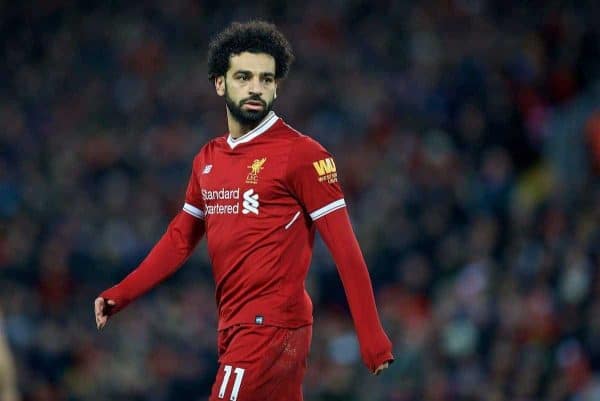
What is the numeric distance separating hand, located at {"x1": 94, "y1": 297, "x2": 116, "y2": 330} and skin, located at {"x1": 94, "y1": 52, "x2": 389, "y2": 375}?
98 cm

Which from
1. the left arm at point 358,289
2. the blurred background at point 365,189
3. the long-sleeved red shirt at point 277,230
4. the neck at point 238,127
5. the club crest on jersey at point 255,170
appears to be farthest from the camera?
the blurred background at point 365,189

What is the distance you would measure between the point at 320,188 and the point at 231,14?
11420mm

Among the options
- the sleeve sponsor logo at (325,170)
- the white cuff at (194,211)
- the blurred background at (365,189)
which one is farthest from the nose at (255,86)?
the blurred background at (365,189)

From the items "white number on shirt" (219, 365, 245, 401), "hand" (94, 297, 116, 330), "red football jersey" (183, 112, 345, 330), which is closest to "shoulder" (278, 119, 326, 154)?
"red football jersey" (183, 112, 345, 330)

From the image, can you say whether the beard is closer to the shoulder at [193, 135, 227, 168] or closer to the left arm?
the shoulder at [193, 135, 227, 168]

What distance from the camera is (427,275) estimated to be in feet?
36.7

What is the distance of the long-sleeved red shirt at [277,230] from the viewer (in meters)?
5.42

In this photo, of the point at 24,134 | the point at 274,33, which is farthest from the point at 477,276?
the point at 24,134

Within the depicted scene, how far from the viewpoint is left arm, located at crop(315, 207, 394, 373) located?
5.29m

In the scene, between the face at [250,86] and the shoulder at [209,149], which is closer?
the face at [250,86]

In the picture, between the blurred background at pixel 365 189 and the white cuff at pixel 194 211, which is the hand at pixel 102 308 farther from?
the blurred background at pixel 365 189

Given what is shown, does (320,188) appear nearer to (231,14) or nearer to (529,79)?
(529,79)

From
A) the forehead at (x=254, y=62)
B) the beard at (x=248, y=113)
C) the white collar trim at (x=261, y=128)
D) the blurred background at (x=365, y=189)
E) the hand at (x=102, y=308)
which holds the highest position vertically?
the forehead at (x=254, y=62)

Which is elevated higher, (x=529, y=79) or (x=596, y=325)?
(x=529, y=79)
